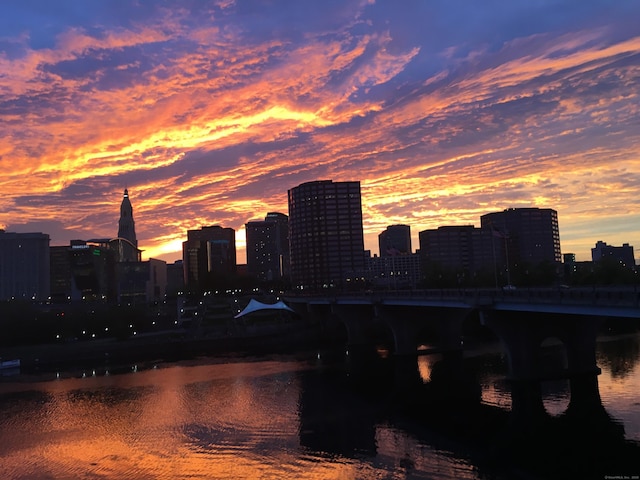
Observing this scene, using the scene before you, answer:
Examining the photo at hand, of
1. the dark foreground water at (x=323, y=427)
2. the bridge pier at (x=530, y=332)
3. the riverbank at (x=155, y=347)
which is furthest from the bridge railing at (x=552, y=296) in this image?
the riverbank at (x=155, y=347)

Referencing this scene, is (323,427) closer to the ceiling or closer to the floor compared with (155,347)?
closer to the floor

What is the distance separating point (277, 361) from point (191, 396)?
30149mm

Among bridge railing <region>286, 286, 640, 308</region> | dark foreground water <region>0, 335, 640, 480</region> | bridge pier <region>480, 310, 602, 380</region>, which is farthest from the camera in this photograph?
bridge pier <region>480, 310, 602, 380</region>

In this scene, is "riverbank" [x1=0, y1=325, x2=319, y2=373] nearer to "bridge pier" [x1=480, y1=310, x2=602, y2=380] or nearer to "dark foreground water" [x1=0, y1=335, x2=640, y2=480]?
"dark foreground water" [x1=0, y1=335, x2=640, y2=480]

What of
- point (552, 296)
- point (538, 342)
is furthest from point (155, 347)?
point (552, 296)

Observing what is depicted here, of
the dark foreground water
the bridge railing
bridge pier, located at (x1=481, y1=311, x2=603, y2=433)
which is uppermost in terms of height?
the bridge railing

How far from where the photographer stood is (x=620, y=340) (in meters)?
88.1

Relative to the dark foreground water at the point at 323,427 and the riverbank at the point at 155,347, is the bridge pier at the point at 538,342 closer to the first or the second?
the dark foreground water at the point at 323,427

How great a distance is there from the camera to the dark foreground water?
120 feet

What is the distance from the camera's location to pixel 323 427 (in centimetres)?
4678

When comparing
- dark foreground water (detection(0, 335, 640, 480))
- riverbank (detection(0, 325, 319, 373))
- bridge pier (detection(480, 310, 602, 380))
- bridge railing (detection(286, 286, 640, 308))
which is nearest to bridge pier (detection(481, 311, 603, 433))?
bridge pier (detection(480, 310, 602, 380))

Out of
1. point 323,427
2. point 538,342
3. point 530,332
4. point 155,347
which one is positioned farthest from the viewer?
point 155,347

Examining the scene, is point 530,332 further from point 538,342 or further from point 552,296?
point 552,296

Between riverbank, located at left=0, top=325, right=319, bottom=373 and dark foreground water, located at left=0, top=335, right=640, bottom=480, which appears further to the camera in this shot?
riverbank, located at left=0, top=325, right=319, bottom=373
